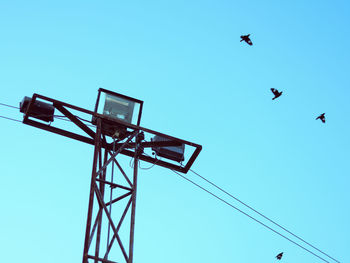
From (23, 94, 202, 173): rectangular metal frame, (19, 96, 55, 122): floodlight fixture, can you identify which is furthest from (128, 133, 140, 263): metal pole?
(19, 96, 55, 122): floodlight fixture

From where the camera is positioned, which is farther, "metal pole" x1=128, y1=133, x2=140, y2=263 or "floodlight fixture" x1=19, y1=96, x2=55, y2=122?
"floodlight fixture" x1=19, y1=96, x2=55, y2=122

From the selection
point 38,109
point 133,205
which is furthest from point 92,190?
point 38,109

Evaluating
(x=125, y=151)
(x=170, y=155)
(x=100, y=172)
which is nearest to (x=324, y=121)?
(x=170, y=155)

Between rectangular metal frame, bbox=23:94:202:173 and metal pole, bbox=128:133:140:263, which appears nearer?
metal pole, bbox=128:133:140:263

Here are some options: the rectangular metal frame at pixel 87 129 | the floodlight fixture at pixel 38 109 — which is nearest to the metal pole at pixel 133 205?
the rectangular metal frame at pixel 87 129

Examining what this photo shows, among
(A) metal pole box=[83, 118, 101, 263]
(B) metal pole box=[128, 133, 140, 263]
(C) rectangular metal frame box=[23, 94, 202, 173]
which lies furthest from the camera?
(C) rectangular metal frame box=[23, 94, 202, 173]

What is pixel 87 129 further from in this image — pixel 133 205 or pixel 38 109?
pixel 133 205

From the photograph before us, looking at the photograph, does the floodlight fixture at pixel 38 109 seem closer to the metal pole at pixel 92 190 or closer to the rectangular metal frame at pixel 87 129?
the rectangular metal frame at pixel 87 129

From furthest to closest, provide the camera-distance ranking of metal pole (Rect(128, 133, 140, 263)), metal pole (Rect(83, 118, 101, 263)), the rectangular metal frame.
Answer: the rectangular metal frame, metal pole (Rect(128, 133, 140, 263)), metal pole (Rect(83, 118, 101, 263))

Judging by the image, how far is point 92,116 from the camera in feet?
38.7

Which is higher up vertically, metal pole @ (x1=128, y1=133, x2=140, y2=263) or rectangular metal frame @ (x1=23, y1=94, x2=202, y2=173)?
rectangular metal frame @ (x1=23, y1=94, x2=202, y2=173)

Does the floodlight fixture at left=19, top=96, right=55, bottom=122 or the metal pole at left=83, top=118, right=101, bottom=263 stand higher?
the floodlight fixture at left=19, top=96, right=55, bottom=122

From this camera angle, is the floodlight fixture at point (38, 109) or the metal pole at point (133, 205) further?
→ the floodlight fixture at point (38, 109)

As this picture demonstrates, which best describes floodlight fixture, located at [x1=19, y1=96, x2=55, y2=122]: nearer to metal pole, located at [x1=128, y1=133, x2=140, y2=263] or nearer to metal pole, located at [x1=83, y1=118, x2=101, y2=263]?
metal pole, located at [x1=83, y1=118, x2=101, y2=263]
